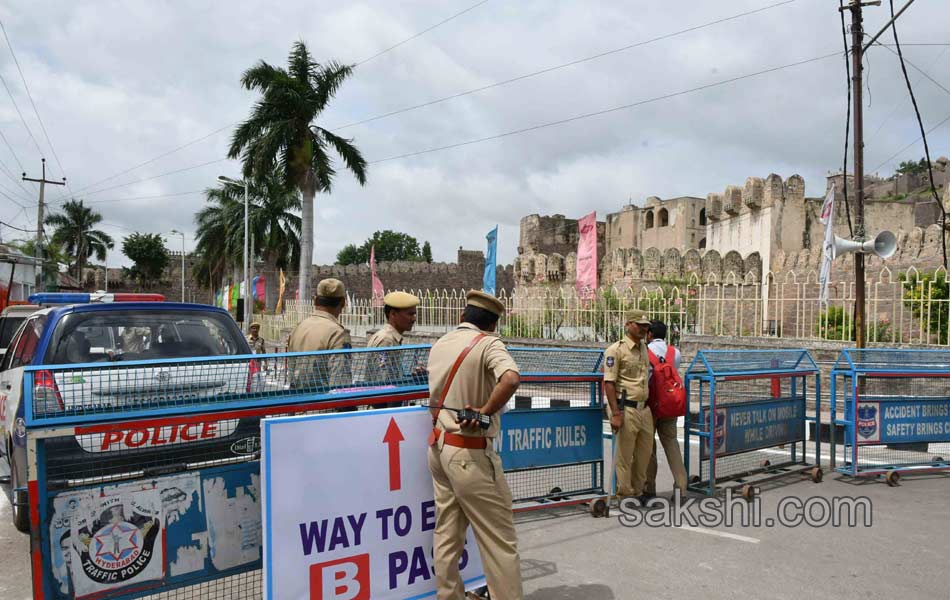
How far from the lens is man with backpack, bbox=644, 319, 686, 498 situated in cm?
645

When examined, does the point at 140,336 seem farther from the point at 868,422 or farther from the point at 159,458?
the point at 868,422

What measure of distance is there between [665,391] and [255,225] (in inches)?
1417

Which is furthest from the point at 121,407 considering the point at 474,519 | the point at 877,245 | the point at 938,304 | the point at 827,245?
the point at 938,304

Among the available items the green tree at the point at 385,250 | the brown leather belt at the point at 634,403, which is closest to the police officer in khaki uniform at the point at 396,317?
the brown leather belt at the point at 634,403

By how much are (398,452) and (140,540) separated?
4.20ft

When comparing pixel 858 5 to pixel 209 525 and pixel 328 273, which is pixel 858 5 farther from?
pixel 328 273

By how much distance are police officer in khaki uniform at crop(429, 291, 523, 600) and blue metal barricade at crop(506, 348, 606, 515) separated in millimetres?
1887

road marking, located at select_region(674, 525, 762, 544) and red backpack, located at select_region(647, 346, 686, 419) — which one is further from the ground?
red backpack, located at select_region(647, 346, 686, 419)

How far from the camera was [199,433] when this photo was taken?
11.8ft

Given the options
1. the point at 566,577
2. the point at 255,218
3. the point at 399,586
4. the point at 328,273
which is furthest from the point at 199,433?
the point at 328,273

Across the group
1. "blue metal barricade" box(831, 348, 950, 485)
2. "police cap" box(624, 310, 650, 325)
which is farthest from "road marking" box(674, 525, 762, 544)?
"blue metal barricade" box(831, 348, 950, 485)

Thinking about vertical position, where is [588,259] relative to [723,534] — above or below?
above

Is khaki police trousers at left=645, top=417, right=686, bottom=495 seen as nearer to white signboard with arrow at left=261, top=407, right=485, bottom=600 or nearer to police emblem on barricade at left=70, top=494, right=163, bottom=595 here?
white signboard with arrow at left=261, top=407, right=485, bottom=600

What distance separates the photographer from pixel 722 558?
5121 mm
